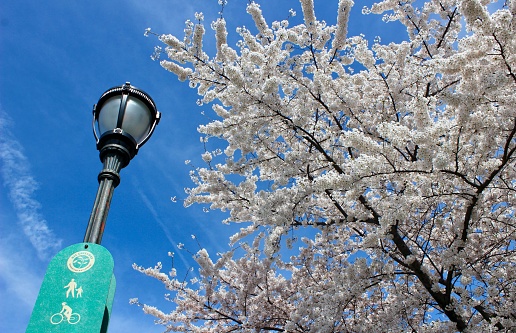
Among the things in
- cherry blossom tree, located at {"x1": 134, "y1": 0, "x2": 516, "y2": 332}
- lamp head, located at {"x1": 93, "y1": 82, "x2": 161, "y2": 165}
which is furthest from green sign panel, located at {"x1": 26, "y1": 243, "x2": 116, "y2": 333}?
cherry blossom tree, located at {"x1": 134, "y1": 0, "x2": 516, "y2": 332}

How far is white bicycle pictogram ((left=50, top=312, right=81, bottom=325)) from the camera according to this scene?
1917mm

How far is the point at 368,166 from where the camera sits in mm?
3713

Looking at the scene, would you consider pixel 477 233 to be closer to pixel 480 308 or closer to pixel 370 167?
pixel 480 308

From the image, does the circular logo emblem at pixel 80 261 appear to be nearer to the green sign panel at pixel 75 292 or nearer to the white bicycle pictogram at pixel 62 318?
the green sign panel at pixel 75 292

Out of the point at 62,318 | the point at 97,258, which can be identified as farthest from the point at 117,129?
the point at 62,318

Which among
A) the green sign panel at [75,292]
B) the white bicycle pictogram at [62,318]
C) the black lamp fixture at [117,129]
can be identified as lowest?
the white bicycle pictogram at [62,318]

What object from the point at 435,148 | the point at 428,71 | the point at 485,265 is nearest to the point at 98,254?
the point at 435,148

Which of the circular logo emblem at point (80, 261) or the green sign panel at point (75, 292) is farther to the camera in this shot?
the circular logo emblem at point (80, 261)

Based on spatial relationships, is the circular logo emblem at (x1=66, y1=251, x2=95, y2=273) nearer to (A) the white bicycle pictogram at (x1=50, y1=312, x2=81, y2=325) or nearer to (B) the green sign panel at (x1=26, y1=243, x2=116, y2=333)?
(B) the green sign panel at (x1=26, y1=243, x2=116, y2=333)

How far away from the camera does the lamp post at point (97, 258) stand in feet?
6.40

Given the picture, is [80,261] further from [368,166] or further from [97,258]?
[368,166]

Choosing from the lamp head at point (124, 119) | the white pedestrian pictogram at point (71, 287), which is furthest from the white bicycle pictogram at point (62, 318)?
the lamp head at point (124, 119)

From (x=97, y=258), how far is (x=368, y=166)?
260 cm

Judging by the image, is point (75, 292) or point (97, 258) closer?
point (75, 292)
